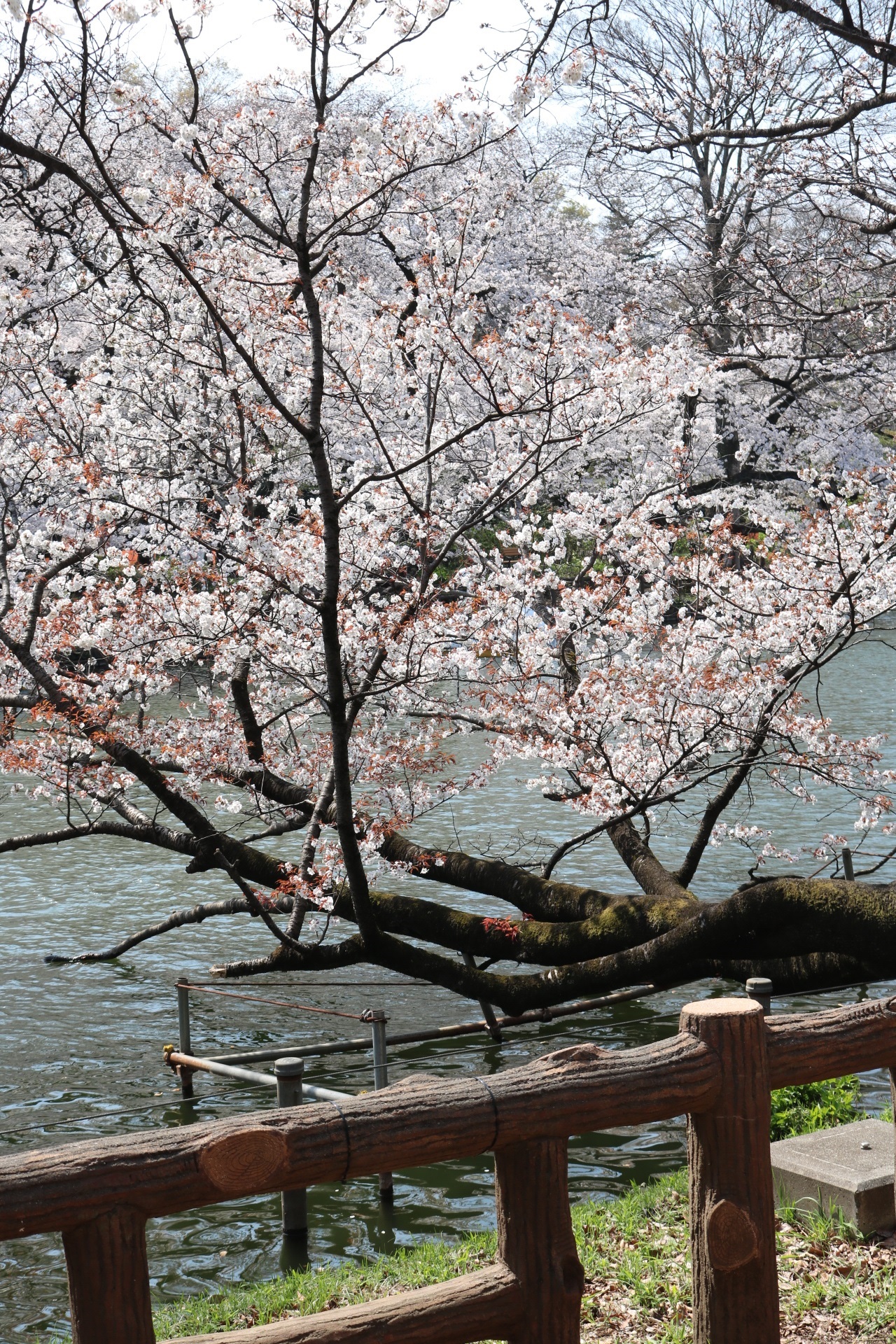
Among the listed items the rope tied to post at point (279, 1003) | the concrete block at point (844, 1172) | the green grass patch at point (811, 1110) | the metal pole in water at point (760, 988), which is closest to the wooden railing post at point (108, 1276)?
the concrete block at point (844, 1172)

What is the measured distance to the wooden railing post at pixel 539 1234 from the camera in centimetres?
280

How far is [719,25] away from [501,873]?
378 inches

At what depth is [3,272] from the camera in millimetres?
19453

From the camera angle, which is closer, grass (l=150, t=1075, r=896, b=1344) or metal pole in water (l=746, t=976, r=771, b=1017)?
grass (l=150, t=1075, r=896, b=1344)

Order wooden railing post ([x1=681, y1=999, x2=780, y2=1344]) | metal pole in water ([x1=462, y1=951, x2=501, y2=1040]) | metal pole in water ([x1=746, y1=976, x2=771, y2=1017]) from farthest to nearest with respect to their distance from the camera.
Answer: metal pole in water ([x1=462, y1=951, x2=501, y2=1040]), metal pole in water ([x1=746, y1=976, x2=771, y2=1017]), wooden railing post ([x1=681, y1=999, x2=780, y2=1344])

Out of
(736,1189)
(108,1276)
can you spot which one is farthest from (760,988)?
(108,1276)

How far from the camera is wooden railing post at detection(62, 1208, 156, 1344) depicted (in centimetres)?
240

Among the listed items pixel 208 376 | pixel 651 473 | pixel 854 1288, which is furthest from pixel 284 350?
pixel 854 1288

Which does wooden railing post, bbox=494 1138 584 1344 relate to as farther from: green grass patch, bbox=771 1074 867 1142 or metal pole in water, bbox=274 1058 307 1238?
green grass patch, bbox=771 1074 867 1142

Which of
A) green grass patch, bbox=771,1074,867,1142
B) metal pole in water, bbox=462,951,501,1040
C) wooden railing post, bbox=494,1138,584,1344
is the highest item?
wooden railing post, bbox=494,1138,584,1344

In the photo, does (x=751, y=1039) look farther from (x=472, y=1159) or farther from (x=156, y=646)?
(x=156, y=646)

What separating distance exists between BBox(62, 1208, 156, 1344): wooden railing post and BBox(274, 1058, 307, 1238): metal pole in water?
3776 mm

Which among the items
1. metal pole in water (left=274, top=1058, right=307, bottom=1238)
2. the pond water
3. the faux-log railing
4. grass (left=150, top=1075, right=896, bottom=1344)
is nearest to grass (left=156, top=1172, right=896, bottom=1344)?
grass (left=150, top=1075, right=896, bottom=1344)

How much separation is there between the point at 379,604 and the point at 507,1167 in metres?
7.34
